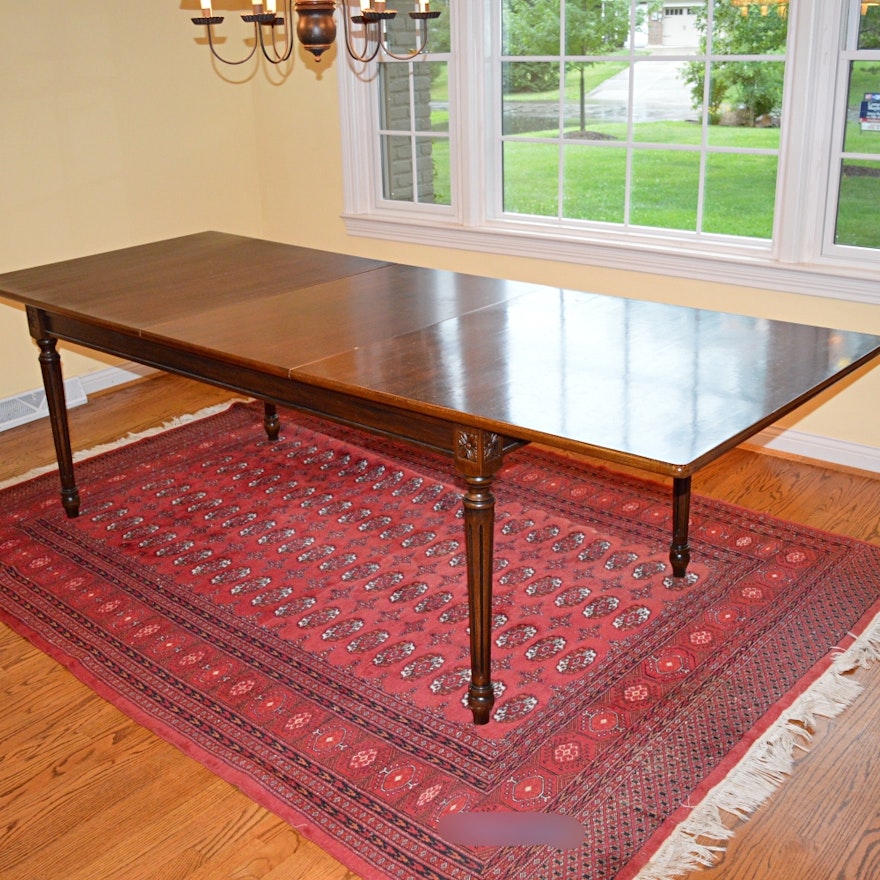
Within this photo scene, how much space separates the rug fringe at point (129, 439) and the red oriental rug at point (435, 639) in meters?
0.10

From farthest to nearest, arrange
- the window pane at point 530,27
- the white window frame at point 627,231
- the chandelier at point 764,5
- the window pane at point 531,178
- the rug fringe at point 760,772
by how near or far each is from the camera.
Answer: the window pane at point 531,178, the window pane at point 530,27, the chandelier at point 764,5, the white window frame at point 627,231, the rug fringe at point 760,772

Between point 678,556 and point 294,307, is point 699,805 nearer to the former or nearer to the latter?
point 678,556

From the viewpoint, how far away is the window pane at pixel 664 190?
159 inches

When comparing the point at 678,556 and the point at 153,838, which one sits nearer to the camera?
the point at 153,838

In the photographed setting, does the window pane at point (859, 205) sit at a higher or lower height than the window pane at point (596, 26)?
lower

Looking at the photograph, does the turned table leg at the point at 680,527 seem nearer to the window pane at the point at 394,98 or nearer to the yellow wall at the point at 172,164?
the yellow wall at the point at 172,164

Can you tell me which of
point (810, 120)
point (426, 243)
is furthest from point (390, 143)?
point (810, 120)

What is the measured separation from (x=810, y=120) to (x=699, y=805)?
237 centimetres

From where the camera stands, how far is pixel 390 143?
15.9ft

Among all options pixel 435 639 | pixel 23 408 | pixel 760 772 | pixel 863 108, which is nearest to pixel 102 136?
pixel 23 408

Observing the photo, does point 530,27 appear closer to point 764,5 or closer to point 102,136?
point 764,5

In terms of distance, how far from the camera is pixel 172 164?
485cm

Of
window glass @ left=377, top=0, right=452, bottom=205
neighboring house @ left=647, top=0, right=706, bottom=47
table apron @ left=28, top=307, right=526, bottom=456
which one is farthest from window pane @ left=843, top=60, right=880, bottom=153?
table apron @ left=28, top=307, right=526, bottom=456

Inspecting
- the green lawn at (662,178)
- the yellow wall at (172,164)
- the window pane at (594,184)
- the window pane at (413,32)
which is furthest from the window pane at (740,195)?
the window pane at (413,32)
